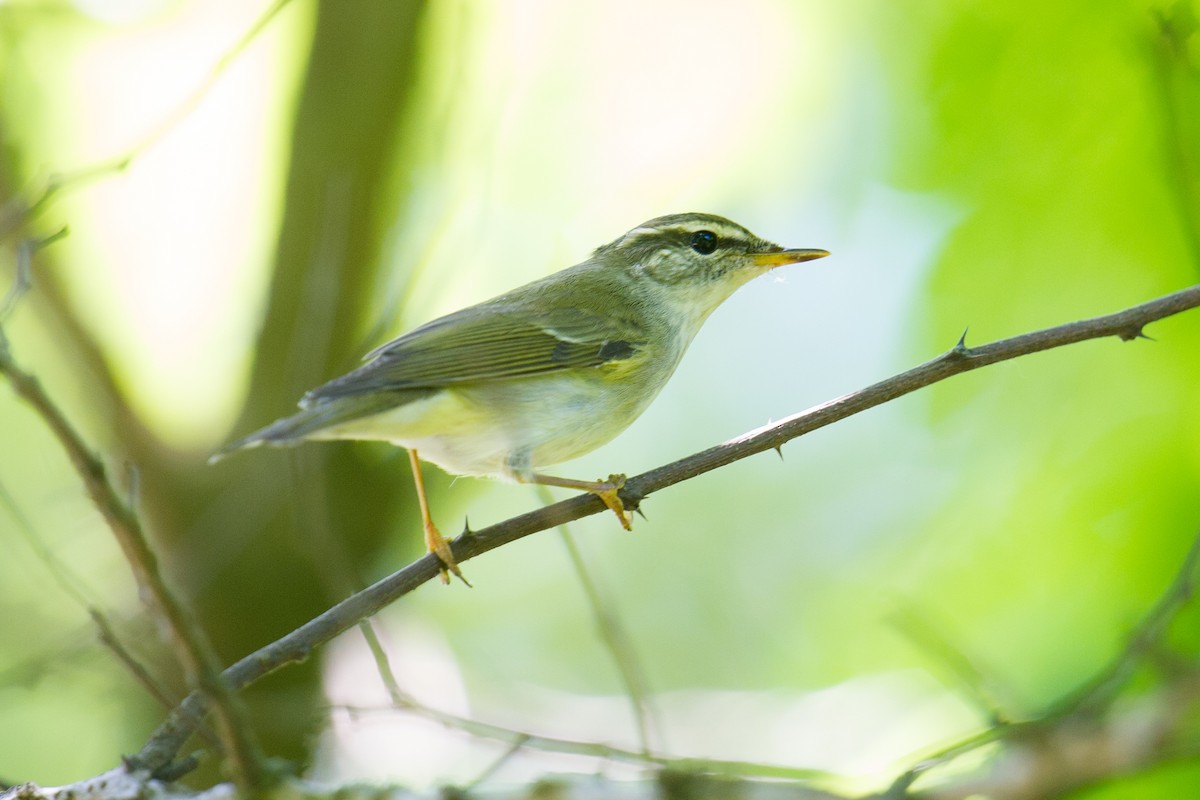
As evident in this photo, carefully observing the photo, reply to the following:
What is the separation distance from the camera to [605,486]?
3.36 meters

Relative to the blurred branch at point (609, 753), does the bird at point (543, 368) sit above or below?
above

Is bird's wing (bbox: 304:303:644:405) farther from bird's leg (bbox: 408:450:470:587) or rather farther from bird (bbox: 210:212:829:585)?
bird's leg (bbox: 408:450:470:587)

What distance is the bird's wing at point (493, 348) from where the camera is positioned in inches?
135

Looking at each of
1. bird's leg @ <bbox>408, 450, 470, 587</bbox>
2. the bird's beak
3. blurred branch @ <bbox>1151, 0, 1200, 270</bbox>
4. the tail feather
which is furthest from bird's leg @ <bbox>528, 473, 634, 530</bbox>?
blurred branch @ <bbox>1151, 0, 1200, 270</bbox>

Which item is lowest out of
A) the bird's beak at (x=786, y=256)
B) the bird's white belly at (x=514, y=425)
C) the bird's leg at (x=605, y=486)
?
the bird's leg at (x=605, y=486)

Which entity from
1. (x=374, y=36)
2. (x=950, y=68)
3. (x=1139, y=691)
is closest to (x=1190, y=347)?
(x=1139, y=691)

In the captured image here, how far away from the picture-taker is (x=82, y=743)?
584 centimetres

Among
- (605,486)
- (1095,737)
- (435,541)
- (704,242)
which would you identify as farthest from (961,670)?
(704,242)

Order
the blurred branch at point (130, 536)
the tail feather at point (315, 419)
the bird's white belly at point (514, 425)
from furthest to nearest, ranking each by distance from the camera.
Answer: the bird's white belly at point (514, 425)
the tail feather at point (315, 419)
the blurred branch at point (130, 536)

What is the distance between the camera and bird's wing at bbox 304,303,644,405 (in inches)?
135

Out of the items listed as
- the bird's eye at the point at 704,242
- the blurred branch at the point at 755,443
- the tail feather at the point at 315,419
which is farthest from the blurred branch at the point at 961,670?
the bird's eye at the point at 704,242

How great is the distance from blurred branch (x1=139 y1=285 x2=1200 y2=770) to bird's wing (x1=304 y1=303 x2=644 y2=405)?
2.82 ft

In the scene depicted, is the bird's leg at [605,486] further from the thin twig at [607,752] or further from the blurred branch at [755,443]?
the thin twig at [607,752]

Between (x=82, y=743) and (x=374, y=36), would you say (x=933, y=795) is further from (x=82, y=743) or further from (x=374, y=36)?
(x=82, y=743)
